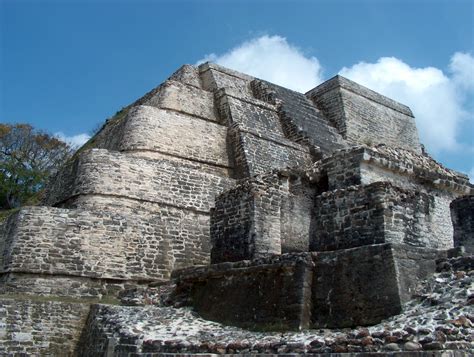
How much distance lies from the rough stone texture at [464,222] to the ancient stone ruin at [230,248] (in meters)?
0.02

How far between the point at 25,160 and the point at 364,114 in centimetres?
1490

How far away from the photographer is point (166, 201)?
41.2ft

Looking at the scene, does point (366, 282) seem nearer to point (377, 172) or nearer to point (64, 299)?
point (377, 172)

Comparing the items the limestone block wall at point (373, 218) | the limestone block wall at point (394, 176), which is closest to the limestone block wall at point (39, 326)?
the limestone block wall at point (373, 218)

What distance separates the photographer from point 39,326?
30.0ft

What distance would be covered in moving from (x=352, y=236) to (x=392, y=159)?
3279 mm

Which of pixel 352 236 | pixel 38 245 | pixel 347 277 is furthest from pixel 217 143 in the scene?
pixel 347 277

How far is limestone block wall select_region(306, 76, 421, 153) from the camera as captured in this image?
20.1m

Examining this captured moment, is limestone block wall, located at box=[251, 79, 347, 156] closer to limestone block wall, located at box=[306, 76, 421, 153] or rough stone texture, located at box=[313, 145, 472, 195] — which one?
limestone block wall, located at box=[306, 76, 421, 153]

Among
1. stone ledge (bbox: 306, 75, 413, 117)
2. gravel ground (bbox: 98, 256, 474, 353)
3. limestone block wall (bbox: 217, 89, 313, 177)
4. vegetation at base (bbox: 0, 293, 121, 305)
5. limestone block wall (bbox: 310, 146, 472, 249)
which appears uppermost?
stone ledge (bbox: 306, 75, 413, 117)

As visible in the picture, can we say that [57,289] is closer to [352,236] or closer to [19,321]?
[19,321]

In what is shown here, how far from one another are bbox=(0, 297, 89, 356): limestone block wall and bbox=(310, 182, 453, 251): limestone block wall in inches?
177

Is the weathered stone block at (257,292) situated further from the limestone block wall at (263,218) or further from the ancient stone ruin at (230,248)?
the limestone block wall at (263,218)

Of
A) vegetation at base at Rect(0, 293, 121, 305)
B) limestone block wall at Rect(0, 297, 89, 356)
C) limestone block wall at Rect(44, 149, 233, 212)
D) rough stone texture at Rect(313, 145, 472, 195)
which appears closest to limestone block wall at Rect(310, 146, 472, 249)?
rough stone texture at Rect(313, 145, 472, 195)
